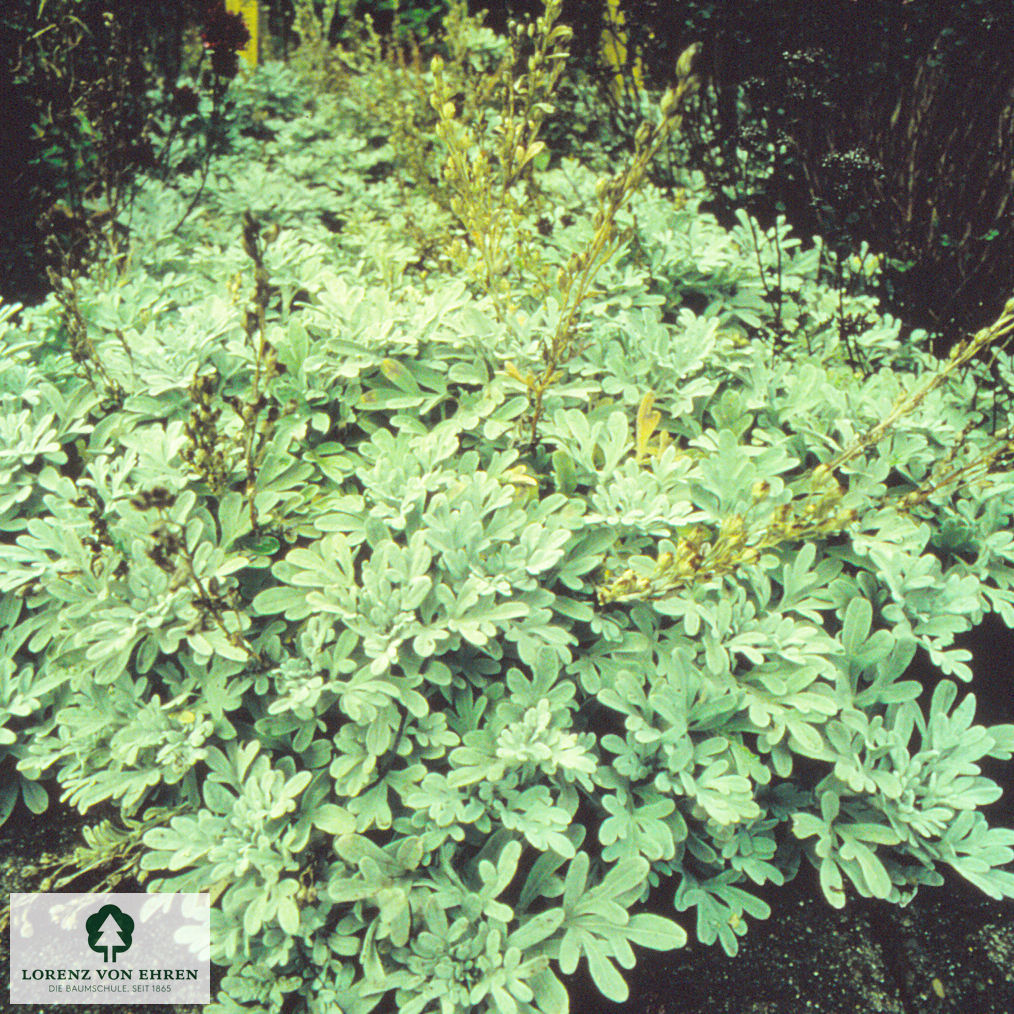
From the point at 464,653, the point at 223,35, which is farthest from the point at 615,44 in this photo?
the point at 464,653

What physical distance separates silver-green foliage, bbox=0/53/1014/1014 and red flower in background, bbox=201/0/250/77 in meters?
1.83

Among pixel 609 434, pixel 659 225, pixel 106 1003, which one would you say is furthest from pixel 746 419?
pixel 106 1003

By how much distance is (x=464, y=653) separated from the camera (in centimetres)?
172

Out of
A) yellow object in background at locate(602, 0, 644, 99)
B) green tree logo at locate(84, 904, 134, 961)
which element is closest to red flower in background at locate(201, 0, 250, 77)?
yellow object in background at locate(602, 0, 644, 99)

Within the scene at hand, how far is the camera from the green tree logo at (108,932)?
1677 millimetres

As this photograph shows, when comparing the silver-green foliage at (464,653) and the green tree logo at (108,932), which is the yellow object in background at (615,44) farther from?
the green tree logo at (108,932)

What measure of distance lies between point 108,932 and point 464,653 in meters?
1.04

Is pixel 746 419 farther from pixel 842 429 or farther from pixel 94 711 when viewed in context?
pixel 94 711

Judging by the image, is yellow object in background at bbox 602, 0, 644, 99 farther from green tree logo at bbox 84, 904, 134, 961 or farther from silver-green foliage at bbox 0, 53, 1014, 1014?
green tree logo at bbox 84, 904, 134, 961

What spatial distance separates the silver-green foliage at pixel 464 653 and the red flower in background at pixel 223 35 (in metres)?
1.83

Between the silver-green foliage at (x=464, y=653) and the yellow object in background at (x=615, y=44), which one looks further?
the yellow object in background at (x=615, y=44)

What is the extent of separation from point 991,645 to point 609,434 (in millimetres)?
1395

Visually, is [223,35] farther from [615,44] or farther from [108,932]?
[108,932]

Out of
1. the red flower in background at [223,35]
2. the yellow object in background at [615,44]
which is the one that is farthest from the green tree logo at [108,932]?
the yellow object in background at [615,44]
